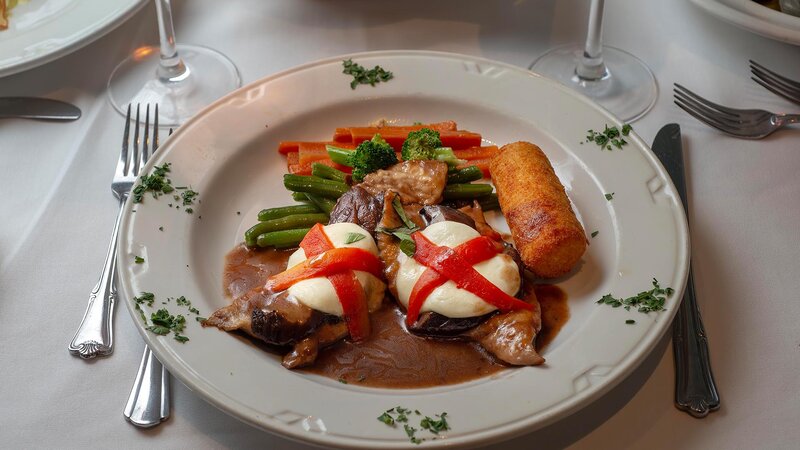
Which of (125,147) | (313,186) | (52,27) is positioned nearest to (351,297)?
(313,186)

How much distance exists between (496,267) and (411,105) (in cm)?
125

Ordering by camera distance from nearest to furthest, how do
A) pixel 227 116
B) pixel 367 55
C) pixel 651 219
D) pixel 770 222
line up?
1. pixel 651 219
2. pixel 770 222
3. pixel 227 116
4. pixel 367 55

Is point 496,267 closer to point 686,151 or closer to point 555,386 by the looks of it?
point 555,386

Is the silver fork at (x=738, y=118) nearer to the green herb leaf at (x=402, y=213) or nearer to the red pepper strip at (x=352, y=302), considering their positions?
the green herb leaf at (x=402, y=213)

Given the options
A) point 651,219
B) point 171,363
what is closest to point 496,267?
point 651,219

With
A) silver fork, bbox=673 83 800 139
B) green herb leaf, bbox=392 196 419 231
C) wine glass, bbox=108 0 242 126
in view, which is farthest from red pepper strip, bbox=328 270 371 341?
silver fork, bbox=673 83 800 139

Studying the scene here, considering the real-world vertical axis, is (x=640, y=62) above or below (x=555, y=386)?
above

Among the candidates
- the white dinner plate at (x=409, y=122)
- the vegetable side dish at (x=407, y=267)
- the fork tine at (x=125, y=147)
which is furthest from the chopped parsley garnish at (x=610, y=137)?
the fork tine at (x=125, y=147)

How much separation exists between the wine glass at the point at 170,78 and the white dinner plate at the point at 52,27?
252mm

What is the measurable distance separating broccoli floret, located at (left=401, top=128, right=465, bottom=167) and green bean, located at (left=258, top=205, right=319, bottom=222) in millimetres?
462

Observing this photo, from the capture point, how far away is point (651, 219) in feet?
10.2

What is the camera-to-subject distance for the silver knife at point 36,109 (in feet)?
12.7

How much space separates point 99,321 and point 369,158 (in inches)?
48.7

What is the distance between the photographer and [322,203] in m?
3.36
